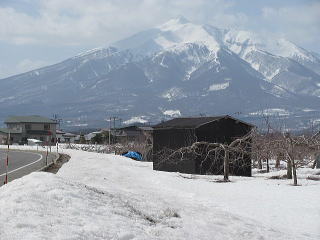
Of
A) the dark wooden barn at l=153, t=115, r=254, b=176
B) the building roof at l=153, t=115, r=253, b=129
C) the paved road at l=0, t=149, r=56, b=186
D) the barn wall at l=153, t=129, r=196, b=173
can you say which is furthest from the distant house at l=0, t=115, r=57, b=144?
the dark wooden barn at l=153, t=115, r=254, b=176

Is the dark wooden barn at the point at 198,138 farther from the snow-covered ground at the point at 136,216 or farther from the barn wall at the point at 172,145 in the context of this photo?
the snow-covered ground at the point at 136,216

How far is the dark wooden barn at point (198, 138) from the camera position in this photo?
3641cm

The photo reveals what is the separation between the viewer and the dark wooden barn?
36.4 meters

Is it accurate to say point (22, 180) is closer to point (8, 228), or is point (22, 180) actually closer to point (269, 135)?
point (8, 228)

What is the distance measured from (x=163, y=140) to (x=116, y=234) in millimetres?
30148

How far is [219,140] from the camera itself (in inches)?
1474

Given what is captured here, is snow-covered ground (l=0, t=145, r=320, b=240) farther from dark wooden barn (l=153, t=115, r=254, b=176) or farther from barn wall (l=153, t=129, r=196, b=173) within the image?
barn wall (l=153, t=129, r=196, b=173)

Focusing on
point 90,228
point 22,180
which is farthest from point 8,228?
point 22,180

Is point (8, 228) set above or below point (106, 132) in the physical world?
below

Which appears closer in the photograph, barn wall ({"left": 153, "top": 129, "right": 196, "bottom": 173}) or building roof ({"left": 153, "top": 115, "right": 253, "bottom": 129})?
barn wall ({"left": 153, "top": 129, "right": 196, "bottom": 173})

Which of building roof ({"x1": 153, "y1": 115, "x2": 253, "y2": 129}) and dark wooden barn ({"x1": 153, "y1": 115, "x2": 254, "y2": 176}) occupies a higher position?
building roof ({"x1": 153, "y1": 115, "x2": 253, "y2": 129})

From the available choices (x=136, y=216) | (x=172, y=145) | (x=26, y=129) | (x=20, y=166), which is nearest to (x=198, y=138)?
(x=172, y=145)

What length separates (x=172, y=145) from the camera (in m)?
38.7

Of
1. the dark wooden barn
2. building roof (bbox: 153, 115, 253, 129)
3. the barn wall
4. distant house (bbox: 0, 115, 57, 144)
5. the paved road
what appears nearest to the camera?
→ the paved road
